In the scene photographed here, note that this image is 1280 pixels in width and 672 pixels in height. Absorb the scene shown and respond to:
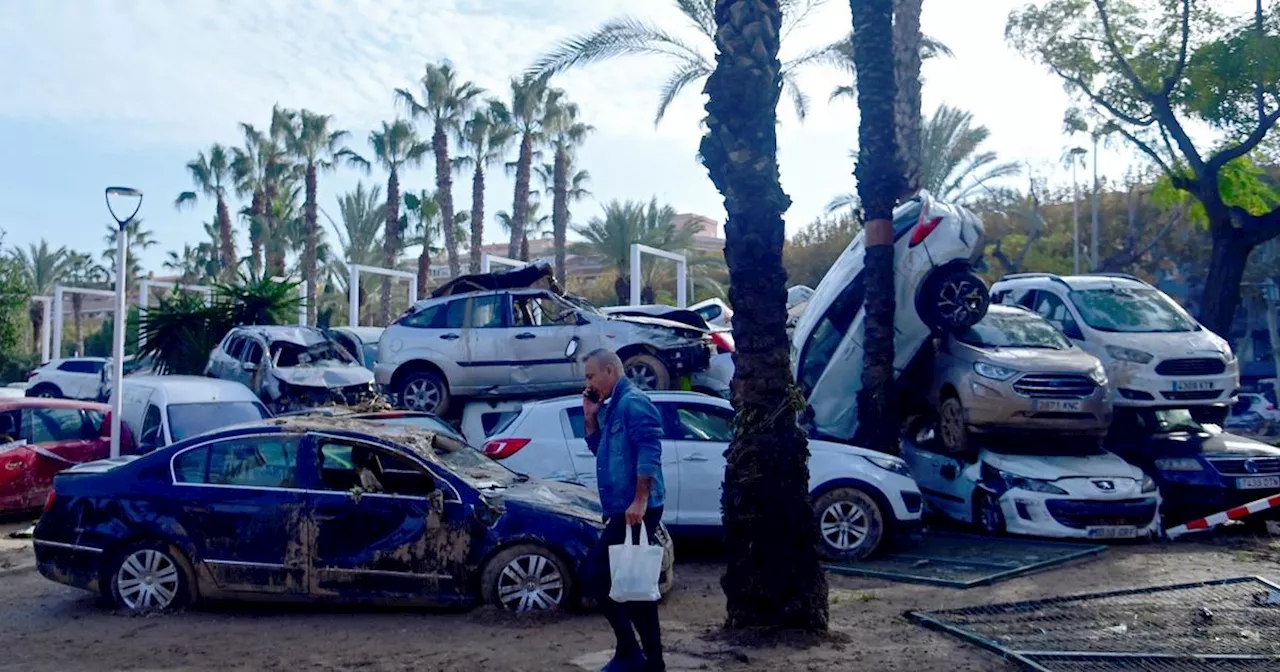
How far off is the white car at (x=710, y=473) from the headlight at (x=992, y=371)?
1992 millimetres

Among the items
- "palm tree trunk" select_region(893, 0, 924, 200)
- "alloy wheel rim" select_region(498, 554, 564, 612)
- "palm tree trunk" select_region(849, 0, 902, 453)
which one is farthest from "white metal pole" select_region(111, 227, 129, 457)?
"palm tree trunk" select_region(893, 0, 924, 200)

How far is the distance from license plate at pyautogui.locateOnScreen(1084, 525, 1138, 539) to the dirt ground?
180 cm

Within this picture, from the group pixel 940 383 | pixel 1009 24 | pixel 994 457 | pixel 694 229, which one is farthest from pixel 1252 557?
pixel 694 229

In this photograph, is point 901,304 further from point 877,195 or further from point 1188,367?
point 1188,367

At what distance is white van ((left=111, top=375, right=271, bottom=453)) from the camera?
44.4ft

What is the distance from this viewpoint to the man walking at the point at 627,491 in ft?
19.5

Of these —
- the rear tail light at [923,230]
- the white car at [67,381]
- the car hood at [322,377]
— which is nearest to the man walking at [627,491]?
the rear tail light at [923,230]

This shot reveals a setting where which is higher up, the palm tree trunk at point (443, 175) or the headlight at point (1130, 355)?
the palm tree trunk at point (443, 175)

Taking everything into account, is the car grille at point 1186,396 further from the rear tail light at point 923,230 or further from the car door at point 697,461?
the car door at point 697,461

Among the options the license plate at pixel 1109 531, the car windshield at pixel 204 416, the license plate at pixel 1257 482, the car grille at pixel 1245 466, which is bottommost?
the license plate at pixel 1109 531

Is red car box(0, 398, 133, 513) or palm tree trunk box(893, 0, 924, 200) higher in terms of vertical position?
palm tree trunk box(893, 0, 924, 200)

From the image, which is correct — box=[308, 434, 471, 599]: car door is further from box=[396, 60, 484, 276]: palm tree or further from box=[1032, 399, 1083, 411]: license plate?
box=[396, 60, 484, 276]: palm tree

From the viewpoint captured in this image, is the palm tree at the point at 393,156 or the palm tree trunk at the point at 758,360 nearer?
the palm tree trunk at the point at 758,360

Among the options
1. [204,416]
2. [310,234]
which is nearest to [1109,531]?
[204,416]
